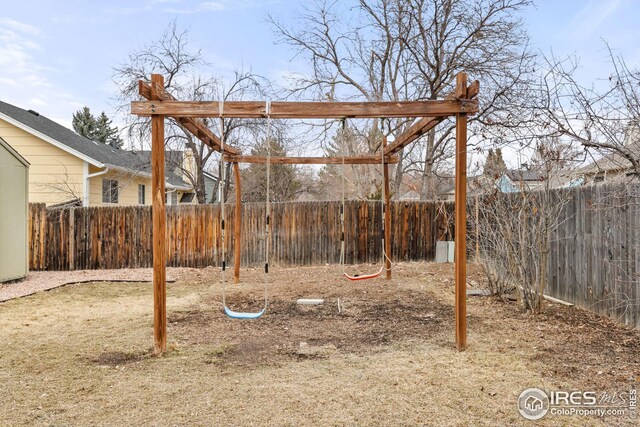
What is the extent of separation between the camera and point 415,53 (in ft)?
38.2

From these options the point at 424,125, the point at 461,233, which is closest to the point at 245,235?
the point at 424,125

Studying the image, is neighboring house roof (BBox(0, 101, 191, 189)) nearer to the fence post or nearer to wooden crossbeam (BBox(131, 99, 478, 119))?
the fence post

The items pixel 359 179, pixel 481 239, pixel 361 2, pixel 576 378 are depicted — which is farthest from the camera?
pixel 359 179

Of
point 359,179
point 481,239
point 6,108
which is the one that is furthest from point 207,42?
point 481,239

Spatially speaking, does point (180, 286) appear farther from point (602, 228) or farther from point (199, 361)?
point (602, 228)

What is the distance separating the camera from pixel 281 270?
9578mm

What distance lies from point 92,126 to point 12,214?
1837cm

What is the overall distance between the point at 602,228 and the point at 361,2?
986 cm

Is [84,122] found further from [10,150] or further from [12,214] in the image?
[12,214]

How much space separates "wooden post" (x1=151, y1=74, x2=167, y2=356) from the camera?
3.72 meters

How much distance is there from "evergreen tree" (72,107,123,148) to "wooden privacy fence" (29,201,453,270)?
15.3 metres

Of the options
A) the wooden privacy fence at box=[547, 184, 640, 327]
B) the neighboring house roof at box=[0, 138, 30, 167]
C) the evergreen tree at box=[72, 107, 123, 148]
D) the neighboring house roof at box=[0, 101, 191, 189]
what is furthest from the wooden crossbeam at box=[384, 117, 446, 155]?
the evergreen tree at box=[72, 107, 123, 148]

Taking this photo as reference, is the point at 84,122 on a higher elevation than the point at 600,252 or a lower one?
higher

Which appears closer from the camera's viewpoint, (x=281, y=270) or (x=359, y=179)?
(x=281, y=270)
